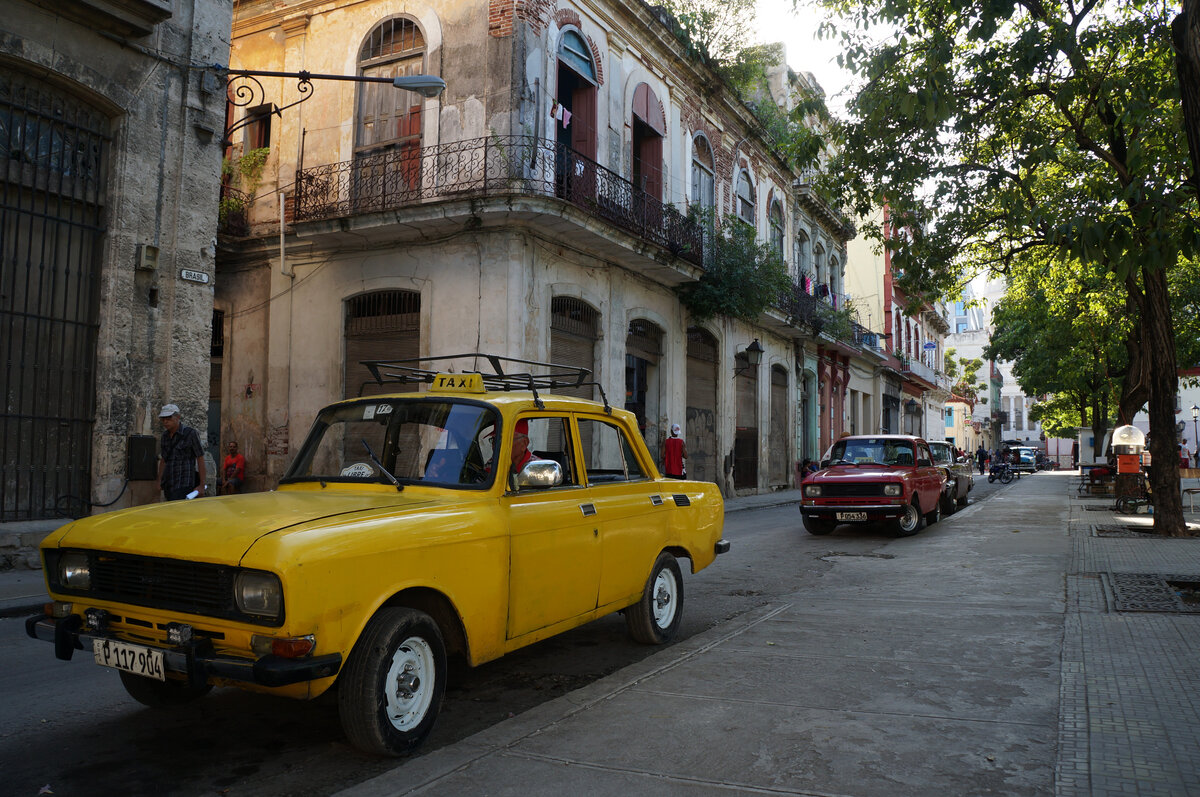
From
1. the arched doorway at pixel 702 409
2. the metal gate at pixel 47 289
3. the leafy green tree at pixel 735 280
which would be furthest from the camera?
the arched doorway at pixel 702 409

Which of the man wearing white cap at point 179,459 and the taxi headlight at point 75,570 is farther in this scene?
the man wearing white cap at point 179,459

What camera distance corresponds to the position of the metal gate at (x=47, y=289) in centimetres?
925

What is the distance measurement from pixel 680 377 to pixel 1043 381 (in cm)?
2274

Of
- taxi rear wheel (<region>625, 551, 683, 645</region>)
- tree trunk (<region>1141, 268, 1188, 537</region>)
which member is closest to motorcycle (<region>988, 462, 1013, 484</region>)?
tree trunk (<region>1141, 268, 1188, 537</region>)

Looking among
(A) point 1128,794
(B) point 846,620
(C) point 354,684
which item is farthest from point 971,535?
(C) point 354,684

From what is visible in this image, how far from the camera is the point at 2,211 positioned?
9188mm

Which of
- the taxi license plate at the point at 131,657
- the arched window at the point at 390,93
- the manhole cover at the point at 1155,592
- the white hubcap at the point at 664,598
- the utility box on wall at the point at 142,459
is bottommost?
the manhole cover at the point at 1155,592

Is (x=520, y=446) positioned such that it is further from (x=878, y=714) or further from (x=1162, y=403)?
(x=1162, y=403)

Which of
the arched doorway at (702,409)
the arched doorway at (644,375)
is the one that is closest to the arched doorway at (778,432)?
the arched doorway at (702,409)

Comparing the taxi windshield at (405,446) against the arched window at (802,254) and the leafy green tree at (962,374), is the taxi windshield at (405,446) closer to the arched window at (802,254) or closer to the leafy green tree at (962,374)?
the arched window at (802,254)

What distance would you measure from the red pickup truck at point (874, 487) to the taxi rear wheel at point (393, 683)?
10.2 metres

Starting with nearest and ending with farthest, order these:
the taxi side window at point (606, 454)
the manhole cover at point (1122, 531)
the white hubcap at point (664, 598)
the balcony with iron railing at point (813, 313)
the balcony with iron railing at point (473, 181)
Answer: the taxi side window at point (606, 454), the white hubcap at point (664, 598), the manhole cover at point (1122, 531), the balcony with iron railing at point (473, 181), the balcony with iron railing at point (813, 313)

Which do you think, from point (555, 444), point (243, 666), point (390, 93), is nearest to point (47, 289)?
point (555, 444)

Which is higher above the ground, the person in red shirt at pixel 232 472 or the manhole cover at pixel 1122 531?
the person in red shirt at pixel 232 472
